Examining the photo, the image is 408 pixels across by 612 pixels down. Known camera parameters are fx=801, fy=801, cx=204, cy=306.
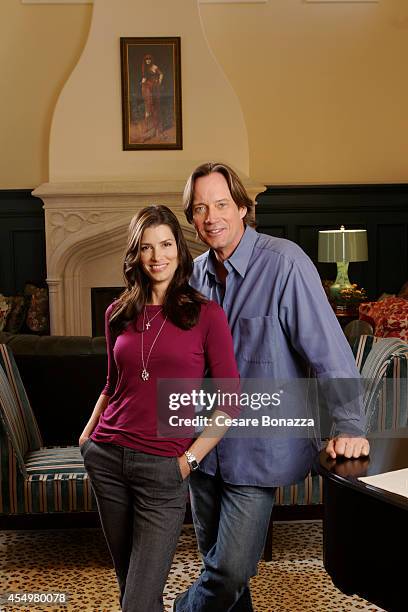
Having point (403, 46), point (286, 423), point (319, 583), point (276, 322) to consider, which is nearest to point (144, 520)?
point (286, 423)

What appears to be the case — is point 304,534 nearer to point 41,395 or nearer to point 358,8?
point 41,395

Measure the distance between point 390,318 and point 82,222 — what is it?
3.58 meters

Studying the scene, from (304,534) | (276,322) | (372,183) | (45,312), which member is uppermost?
(372,183)

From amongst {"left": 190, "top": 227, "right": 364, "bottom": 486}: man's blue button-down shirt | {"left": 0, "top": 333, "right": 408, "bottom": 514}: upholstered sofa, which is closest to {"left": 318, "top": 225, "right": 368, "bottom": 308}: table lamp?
{"left": 0, "top": 333, "right": 408, "bottom": 514}: upholstered sofa

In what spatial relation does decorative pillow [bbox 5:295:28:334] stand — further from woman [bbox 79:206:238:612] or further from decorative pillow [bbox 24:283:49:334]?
woman [bbox 79:206:238:612]

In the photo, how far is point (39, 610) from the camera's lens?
2.92 metres

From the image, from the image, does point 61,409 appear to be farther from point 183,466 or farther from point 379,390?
point 183,466

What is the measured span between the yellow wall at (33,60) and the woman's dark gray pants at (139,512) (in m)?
6.17

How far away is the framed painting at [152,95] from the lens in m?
7.38

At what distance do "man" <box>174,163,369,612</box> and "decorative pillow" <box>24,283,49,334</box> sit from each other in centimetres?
555

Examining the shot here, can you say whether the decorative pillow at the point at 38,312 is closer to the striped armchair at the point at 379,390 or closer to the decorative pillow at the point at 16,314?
the decorative pillow at the point at 16,314

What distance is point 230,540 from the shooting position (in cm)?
200

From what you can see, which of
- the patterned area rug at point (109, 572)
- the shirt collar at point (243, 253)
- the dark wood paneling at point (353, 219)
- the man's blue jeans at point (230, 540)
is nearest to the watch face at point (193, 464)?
the man's blue jeans at point (230, 540)

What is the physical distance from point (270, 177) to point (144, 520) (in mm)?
6151
